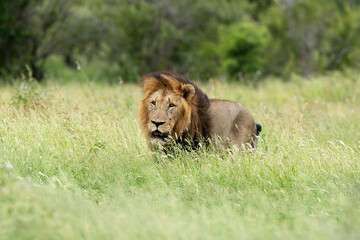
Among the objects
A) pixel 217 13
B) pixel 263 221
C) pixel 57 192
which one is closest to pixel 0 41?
pixel 217 13

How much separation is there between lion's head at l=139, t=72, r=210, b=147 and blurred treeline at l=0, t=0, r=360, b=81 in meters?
14.7

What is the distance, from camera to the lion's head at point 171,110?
5176mm

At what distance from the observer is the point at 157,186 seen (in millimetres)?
5004

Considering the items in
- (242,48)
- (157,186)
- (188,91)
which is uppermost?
(188,91)

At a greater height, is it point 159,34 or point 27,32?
point 27,32

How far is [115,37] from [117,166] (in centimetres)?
1951

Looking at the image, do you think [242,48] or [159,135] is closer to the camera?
[159,135]

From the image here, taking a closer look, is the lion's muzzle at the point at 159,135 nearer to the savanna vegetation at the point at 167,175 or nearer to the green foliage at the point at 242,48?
the savanna vegetation at the point at 167,175

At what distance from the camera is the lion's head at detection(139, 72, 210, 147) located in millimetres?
5176

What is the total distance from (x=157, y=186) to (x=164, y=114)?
0.78m

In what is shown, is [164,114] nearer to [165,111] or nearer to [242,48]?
[165,111]

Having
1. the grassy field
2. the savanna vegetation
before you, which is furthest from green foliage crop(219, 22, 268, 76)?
the grassy field

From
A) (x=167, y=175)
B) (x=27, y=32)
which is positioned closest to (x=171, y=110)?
(x=167, y=175)

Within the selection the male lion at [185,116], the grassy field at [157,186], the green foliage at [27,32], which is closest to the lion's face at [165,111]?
the male lion at [185,116]
